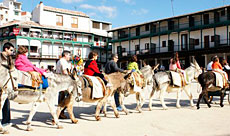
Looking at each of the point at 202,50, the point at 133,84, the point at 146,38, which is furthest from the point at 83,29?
the point at 133,84

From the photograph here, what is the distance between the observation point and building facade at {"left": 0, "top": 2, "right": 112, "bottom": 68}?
41.2 m

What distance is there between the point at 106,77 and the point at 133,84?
1143mm

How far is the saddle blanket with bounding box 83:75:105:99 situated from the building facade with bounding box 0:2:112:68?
35874mm

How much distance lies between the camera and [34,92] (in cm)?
559

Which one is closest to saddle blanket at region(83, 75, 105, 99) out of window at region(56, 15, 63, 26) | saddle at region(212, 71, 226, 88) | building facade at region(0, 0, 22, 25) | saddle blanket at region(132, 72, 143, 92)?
saddle blanket at region(132, 72, 143, 92)

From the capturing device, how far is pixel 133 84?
26.9ft

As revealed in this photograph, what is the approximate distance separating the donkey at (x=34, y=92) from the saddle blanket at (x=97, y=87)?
519 millimetres

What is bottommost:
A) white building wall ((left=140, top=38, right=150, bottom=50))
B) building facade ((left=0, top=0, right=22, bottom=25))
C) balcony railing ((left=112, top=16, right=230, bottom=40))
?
white building wall ((left=140, top=38, right=150, bottom=50))

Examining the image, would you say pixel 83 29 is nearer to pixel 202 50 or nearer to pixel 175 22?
pixel 175 22

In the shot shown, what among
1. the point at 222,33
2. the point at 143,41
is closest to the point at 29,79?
the point at 222,33

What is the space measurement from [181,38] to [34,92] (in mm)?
35969

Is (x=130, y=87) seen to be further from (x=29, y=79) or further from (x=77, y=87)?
(x=29, y=79)

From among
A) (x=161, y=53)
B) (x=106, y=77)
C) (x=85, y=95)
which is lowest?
(x=85, y=95)

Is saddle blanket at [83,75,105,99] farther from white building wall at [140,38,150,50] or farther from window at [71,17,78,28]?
window at [71,17,78,28]
